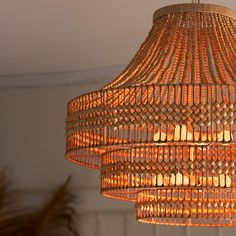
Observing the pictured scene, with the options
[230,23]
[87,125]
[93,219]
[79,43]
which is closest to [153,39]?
[230,23]

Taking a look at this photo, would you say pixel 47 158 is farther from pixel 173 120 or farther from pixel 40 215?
pixel 173 120

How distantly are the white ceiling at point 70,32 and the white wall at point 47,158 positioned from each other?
9.3 inches

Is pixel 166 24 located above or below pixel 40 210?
above

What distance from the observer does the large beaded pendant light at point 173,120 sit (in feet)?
5.30

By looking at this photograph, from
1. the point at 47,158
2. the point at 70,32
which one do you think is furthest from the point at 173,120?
the point at 47,158

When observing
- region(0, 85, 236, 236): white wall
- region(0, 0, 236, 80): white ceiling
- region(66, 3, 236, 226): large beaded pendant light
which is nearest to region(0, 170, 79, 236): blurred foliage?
region(0, 85, 236, 236): white wall

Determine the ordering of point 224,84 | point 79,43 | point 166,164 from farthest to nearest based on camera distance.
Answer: point 79,43
point 166,164
point 224,84

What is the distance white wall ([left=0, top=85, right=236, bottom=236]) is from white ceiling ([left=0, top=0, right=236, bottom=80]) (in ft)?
0.77

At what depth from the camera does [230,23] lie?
187 cm

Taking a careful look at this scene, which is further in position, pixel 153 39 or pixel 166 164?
pixel 153 39

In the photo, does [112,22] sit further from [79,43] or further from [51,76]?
[51,76]

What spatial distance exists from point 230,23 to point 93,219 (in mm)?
2303

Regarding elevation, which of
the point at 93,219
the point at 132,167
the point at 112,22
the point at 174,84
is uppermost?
the point at 112,22

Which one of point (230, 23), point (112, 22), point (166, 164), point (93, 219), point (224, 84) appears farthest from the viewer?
point (93, 219)
